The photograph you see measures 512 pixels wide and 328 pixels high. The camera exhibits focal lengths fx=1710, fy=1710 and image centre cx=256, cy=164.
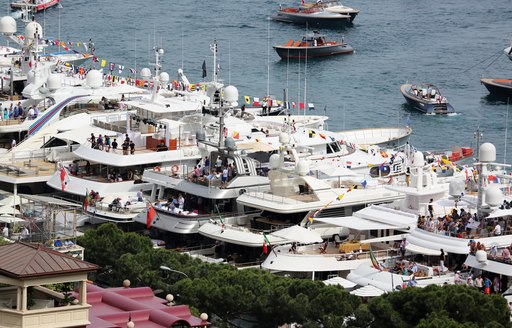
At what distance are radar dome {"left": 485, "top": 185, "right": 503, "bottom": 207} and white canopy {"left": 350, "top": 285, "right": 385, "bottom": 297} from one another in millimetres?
4876

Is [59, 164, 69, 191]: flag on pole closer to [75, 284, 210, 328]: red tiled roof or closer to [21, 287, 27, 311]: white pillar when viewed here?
[75, 284, 210, 328]: red tiled roof

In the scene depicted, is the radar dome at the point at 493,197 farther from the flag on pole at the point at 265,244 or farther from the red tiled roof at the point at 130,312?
the red tiled roof at the point at 130,312

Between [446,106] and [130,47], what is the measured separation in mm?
27907

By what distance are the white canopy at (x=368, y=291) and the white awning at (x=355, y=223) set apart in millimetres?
4769

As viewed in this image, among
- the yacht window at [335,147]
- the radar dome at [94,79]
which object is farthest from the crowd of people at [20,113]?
the yacht window at [335,147]

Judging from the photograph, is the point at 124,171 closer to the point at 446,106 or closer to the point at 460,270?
the point at 460,270

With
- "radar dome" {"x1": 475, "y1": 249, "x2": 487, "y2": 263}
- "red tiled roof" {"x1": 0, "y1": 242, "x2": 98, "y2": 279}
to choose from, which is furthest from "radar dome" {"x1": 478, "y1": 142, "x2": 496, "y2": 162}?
"red tiled roof" {"x1": 0, "y1": 242, "x2": 98, "y2": 279}

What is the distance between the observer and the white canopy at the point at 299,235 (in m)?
55.5

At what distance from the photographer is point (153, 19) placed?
140000mm

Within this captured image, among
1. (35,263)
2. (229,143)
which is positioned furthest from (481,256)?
(35,263)

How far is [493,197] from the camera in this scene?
5275 centimetres

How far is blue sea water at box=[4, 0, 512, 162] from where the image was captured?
103m

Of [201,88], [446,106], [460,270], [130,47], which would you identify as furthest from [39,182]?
[130,47]

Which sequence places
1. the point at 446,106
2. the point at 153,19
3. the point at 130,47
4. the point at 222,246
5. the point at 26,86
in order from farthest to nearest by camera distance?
the point at 153,19 < the point at 130,47 < the point at 446,106 < the point at 26,86 < the point at 222,246
